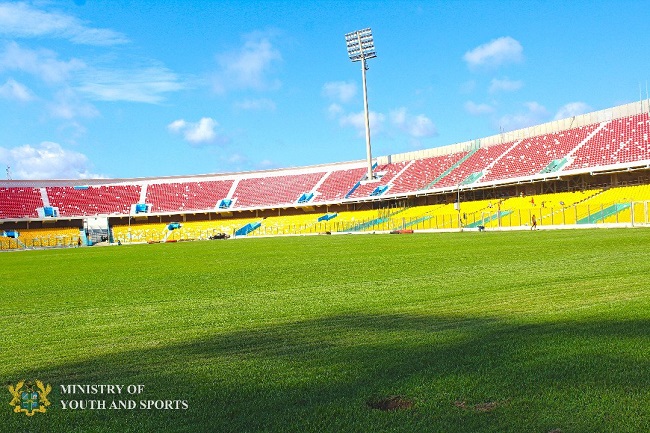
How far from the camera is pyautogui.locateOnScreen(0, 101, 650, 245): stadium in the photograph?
38.8 meters

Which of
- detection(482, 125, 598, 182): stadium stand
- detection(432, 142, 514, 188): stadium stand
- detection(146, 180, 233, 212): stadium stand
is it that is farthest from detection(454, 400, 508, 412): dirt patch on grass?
detection(146, 180, 233, 212): stadium stand

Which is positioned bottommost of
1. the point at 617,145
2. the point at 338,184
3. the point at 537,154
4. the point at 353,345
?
the point at 353,345

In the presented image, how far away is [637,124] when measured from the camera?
→ 42.2m

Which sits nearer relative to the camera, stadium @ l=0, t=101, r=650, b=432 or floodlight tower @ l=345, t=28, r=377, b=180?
stadium @ l=0, t=101, r=650, b=432

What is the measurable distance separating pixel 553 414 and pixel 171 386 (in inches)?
93.4

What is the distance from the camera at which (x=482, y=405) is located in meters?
3.20

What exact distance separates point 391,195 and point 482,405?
173ft

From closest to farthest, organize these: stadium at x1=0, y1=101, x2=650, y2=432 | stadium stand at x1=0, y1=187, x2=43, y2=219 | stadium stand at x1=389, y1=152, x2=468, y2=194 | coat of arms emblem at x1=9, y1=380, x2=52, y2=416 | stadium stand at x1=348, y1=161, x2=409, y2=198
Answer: stadium at x1=0, y1=101, x2=650, y2=432 < coat of arms emblem at x1=9, y1=380, x2=52, y2=416 < stadium stand at x1=389, y1=152, x2=468, y2=194 < stadium stand at x1=348, y1=161, x2=409, y2=198 < stadium stand at x1=0, y1=187, x2=43, y2=219

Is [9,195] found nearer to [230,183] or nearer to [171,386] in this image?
[230,183]

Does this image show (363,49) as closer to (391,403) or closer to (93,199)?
(93,199)

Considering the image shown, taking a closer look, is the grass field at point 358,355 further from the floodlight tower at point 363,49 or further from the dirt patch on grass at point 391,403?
the floodlight tower at point 363,49

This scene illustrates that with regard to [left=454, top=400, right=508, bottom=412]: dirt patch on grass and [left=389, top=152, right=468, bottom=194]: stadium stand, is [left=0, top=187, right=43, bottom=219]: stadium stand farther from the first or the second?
[left=454, top=400, right=508, bottom=412]: dirt patch on grass

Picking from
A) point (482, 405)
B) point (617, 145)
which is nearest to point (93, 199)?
point (617, 145)

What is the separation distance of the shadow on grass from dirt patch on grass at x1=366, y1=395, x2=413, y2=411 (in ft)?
0.14
